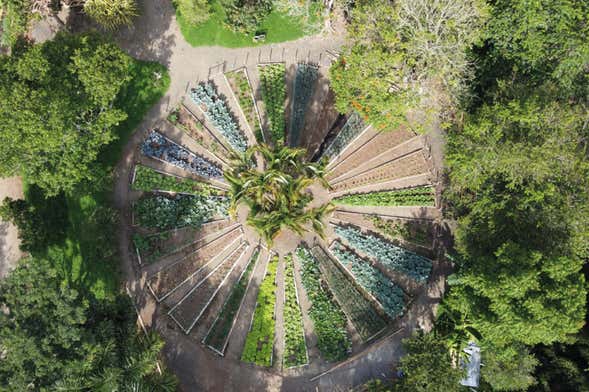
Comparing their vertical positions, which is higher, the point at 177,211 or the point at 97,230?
the point at 177,211

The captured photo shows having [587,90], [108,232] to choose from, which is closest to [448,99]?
[587,90]

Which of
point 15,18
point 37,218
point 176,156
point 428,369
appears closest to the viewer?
point 428,369

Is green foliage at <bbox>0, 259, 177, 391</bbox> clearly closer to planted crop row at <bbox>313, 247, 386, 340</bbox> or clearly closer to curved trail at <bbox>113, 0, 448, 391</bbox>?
curved trail at <bbox>113, 0, 448, 391</bbox>

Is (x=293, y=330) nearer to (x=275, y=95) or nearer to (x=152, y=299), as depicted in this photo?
(x=152, y=299)

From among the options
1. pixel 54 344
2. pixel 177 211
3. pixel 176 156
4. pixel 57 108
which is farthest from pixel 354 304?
pixel 57 108

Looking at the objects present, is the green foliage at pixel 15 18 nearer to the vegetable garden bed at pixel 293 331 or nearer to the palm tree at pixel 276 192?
the palm tree at pixel 276 192

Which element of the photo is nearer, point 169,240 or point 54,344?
point 54,344

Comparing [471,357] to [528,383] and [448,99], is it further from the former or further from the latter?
[448,99]

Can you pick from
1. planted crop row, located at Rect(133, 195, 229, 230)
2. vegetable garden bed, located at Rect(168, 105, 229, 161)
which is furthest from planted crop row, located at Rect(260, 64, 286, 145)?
planted crop row, located at Rect(133, 195, 229, 230)
